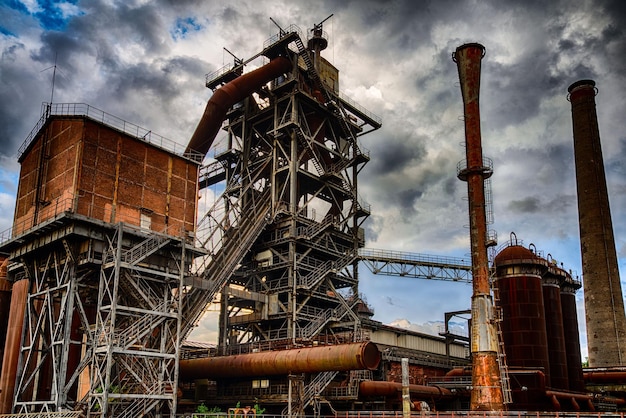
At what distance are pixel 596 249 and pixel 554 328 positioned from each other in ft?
61.0

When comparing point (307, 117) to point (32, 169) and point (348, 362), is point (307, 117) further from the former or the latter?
point (348, 362)

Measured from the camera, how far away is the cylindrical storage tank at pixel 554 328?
44938 mm

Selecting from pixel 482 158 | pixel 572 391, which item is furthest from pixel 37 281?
pixel 572 391

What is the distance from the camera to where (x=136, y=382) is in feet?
109

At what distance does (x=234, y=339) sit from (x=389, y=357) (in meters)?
12.6

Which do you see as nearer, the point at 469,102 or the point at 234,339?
the point at 469,102

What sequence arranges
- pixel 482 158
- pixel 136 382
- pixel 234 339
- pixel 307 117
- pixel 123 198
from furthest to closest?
1. pixel 307 117
2. pixel 234 339
3. pixel 482 158
4. pixel 123 198
5. pixel 136 382

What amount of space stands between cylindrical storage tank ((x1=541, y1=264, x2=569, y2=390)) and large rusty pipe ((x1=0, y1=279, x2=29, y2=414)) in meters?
35.7

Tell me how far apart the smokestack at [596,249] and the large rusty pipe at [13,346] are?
2036 inches

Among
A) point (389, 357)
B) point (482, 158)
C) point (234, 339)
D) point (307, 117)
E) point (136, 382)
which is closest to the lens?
point (136, 382)

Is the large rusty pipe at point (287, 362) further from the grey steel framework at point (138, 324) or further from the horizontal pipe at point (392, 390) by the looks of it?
the horizontal pipe at point (392, 390)

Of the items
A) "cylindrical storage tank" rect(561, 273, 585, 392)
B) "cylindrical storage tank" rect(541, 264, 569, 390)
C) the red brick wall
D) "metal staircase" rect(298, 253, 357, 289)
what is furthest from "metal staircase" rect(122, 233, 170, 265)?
"cylindrical storage tank" rect(561, 273, 585, 392)

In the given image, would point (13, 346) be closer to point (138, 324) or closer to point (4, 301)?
point (4, 301)

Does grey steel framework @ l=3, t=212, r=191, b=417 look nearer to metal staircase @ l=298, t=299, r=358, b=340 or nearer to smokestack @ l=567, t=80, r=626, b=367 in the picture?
metal staircase @ l=298, t=299, r=358, b=340
